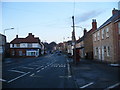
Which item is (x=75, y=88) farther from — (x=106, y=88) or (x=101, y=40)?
(x=101, y=40)

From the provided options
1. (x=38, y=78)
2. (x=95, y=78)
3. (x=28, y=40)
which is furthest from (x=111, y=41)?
(x=28, y=40)

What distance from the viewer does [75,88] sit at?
833 centimetres

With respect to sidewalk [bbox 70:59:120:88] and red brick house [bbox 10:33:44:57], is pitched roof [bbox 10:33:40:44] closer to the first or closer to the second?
red brick house [bbox 10:33:44:57]

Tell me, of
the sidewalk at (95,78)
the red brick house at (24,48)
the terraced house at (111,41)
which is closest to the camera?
the sidewalk at (95,78)

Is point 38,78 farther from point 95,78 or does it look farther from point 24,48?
point 24,48

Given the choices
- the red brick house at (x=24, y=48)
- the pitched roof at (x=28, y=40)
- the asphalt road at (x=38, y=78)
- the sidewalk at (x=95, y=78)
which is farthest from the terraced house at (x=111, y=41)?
the pitched roof at (x=28, y=40)

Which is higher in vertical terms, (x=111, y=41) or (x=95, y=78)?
(x=111, y=41)

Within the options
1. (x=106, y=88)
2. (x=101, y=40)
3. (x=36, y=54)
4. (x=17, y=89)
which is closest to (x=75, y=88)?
(x=106, y=88)

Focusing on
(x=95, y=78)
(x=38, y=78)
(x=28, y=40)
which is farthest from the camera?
(x=28, y=40)

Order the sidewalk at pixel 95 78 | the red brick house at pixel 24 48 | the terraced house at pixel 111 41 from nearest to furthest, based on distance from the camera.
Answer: the sidewalk at pixel 95 78
the terraced house at pixel 111 41
the red brick house at pixel 24 48

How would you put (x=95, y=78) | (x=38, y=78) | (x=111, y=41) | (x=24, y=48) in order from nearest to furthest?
(x=95, y=78) < (x=38, y=78) < (x=111, y=41) < (x=24, y=48)

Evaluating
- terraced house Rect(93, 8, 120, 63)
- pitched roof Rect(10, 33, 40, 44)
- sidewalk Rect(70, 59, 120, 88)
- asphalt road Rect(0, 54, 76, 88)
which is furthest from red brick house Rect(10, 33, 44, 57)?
sidewalk Rect(70, 59, 120, 88)

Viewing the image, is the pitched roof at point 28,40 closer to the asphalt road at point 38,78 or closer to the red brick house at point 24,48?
the red brick house at point 24,48

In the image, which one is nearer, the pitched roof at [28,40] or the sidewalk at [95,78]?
the sidewalk at [95,78]
